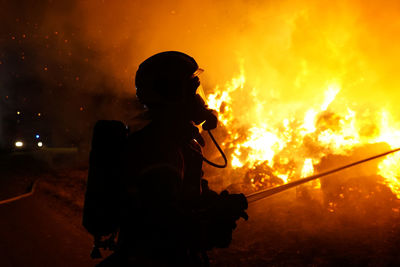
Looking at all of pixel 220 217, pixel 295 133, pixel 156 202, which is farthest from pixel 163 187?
Answer: pixel 295 133

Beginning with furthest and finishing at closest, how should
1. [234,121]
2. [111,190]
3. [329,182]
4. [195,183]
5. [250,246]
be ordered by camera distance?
[234,121] → [329,182] → [250,246] → [195,183] → [111,190]

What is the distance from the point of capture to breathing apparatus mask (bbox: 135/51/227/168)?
69.9 inches

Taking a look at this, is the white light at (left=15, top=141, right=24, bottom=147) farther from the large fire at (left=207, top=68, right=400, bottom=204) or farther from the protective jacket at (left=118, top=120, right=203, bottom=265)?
the protective jacket at (left=118, top=120, right=203, bottom=265)

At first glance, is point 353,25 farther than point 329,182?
Yes

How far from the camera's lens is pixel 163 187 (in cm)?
141

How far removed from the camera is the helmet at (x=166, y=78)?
1779 mm

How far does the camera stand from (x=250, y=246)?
17.5 ft

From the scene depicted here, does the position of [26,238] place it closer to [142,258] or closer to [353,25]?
[142,258]

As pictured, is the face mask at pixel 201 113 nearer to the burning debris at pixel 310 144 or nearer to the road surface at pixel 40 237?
the road surface at pixel 40 237

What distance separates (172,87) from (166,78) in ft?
0.25

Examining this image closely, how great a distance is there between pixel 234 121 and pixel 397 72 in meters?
6.01

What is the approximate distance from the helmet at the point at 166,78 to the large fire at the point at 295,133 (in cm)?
650

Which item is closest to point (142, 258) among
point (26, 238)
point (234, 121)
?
point (26, 238)

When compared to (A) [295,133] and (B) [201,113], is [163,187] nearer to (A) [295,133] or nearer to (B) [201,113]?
(B) [201,113]
